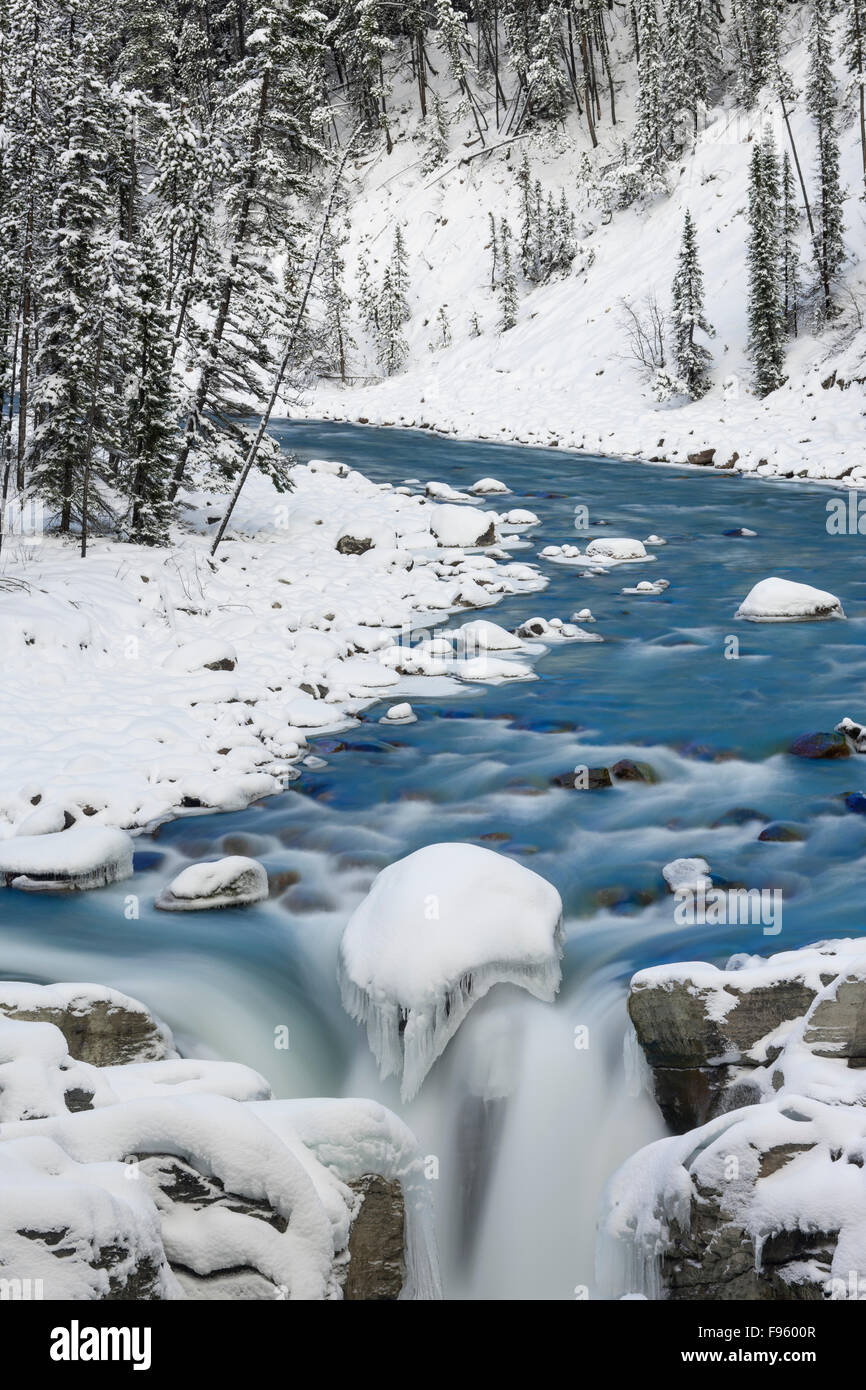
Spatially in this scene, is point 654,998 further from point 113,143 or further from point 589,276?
point 589,276

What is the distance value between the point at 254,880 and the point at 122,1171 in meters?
3.92

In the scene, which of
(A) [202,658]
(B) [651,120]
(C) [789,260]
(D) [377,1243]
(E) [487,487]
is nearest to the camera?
(D) [377,1243]

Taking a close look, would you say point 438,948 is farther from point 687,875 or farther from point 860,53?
point 860,53

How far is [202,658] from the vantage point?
448 inches

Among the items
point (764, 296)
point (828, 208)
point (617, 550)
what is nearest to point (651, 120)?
point (828, 208)

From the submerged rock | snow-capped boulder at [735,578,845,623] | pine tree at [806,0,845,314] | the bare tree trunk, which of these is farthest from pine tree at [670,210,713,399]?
the submerged rock

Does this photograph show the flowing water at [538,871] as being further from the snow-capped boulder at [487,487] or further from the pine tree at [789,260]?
the pine tree at [789,260]

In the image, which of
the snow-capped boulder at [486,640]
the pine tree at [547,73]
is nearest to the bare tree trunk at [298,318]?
the snow-capped boulder at [486,640]

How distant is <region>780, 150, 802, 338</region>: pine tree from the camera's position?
33.0m

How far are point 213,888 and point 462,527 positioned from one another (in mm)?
12799

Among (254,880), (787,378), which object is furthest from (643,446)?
(254,880)

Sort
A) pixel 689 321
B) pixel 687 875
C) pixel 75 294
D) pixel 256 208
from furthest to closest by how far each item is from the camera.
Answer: pixel 689 321
pixel 256 208
pixel 75 294
pixel 687 875
